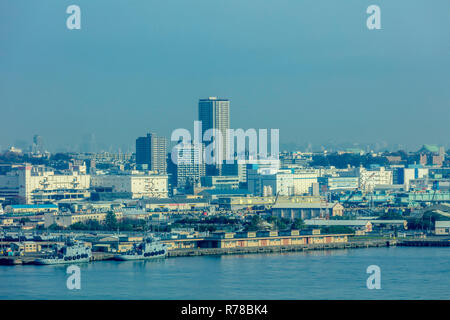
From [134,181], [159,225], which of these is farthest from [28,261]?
[134,181]

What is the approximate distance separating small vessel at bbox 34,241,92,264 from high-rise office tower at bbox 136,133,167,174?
2595 cm

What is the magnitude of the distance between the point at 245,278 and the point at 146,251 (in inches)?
123

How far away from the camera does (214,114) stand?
143 ft

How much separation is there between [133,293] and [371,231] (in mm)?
9912

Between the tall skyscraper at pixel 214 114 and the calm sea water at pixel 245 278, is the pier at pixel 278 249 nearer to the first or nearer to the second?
the calm sea water at pixel 245 278

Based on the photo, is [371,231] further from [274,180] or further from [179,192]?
[179,192]

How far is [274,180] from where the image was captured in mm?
31094

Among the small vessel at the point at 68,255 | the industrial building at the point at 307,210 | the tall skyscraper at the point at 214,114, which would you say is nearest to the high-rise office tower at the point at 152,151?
the tall skyscraper at the point at 214,114

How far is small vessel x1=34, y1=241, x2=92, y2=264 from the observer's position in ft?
45.8

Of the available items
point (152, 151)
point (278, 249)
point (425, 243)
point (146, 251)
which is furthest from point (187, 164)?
point (146, 251)

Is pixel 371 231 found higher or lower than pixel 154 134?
lower

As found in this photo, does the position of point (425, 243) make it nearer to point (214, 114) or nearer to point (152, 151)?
point (152, 151)

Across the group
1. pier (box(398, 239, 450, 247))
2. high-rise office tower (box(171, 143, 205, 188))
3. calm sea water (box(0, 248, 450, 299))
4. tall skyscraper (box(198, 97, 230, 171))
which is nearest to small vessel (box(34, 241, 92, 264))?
calm sea water (box(0, 248, 450, 299))

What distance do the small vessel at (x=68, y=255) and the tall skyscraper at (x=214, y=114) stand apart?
28.8m
